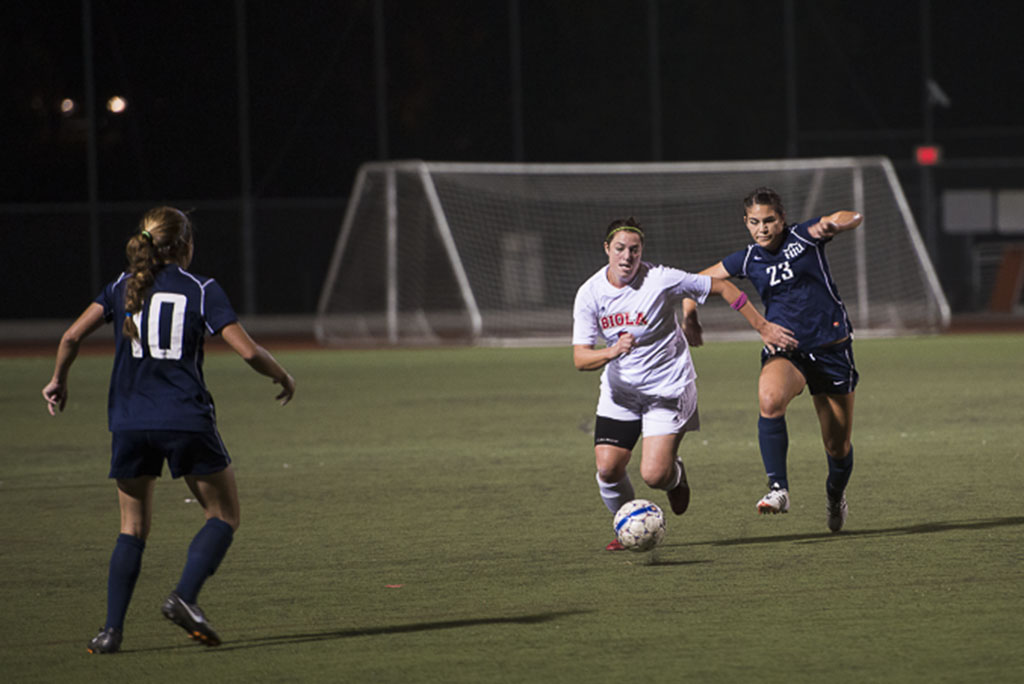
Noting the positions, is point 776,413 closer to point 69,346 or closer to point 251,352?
point 251,352

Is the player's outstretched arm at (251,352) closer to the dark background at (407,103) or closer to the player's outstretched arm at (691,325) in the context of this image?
the player's outstretched arm at (691,325)

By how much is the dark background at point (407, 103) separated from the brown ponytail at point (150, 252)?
22.8 meters

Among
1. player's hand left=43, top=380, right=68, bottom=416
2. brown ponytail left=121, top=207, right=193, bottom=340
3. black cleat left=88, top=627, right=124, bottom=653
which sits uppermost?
brown ponytail left=121, top=207, right=193, bottom=340

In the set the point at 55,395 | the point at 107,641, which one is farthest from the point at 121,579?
the point at 55,395

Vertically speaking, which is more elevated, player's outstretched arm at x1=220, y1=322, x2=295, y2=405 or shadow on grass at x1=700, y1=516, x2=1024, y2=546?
player's outstretched arm at x1=220, y1=322, x2=295, y2=405

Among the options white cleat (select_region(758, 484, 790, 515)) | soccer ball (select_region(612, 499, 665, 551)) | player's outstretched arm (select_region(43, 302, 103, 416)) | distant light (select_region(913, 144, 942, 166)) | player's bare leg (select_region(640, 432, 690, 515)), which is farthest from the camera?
distant light (select_region(913, 144, 942, 166))

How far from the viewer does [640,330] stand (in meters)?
6.62

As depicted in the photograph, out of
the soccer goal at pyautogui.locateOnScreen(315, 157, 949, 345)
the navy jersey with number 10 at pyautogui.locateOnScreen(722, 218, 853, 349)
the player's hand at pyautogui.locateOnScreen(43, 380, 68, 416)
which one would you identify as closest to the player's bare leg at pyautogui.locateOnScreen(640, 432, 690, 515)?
the navy jersey with number 10 at pyautogui.locateOnScreen(722, 218, 853, 349)

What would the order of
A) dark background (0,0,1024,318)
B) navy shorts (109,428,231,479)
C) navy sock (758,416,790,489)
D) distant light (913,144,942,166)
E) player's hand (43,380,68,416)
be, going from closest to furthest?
1. navy shorts (109,428,231,479)
2. player's hand (43,380,68,416)
3. navy sock (758,416,790,489)
4. dark background (0,0,1024,318)
5. distant light (913,144,942,166)

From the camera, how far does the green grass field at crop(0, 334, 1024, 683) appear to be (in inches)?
187

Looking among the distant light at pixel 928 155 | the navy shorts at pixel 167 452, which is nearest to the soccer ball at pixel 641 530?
the navy shorts at pixel 167 452

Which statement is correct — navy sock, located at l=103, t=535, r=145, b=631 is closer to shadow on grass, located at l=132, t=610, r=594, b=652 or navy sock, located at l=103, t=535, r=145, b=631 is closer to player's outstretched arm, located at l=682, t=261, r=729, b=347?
shadow on grass, located at l=132, t=610, r=594, b=652

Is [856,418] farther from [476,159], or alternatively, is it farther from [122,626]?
[476,159]

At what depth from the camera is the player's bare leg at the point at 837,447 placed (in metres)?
6.98
